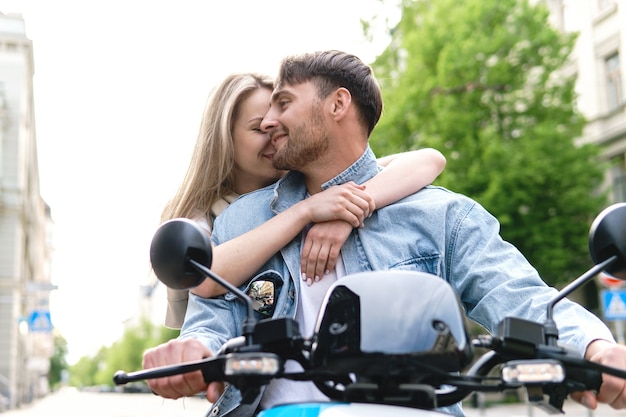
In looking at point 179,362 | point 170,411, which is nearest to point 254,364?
point 179,362

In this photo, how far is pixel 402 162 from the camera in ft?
8.87

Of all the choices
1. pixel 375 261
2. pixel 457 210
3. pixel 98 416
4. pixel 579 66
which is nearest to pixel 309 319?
pixel 375 261

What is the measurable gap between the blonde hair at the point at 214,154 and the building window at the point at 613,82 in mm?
24266

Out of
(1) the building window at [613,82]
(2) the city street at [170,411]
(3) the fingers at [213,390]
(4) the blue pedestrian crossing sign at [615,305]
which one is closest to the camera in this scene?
(3) the fingers at [213,390]

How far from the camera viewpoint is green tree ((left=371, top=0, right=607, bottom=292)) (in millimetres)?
21828

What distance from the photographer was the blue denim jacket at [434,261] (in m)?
2.13

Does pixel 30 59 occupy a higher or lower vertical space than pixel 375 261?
higher

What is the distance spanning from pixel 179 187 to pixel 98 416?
2358 centimetres

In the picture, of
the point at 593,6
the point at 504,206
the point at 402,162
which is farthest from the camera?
the point at 593,6

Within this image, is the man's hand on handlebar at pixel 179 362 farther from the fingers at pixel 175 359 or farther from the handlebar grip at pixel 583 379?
the handlebar grip at pixel 583 379

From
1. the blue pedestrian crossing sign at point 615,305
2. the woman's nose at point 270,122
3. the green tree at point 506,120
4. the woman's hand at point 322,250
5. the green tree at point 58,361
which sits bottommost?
the green tree at point 58,361

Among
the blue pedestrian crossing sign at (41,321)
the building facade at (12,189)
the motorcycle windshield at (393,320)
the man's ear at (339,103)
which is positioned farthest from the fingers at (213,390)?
the building facade at (12,189)

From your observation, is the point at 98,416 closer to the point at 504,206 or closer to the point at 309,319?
the point at 504,206

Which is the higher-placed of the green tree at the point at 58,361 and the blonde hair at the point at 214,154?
the blonde hair at the point at 214,154
